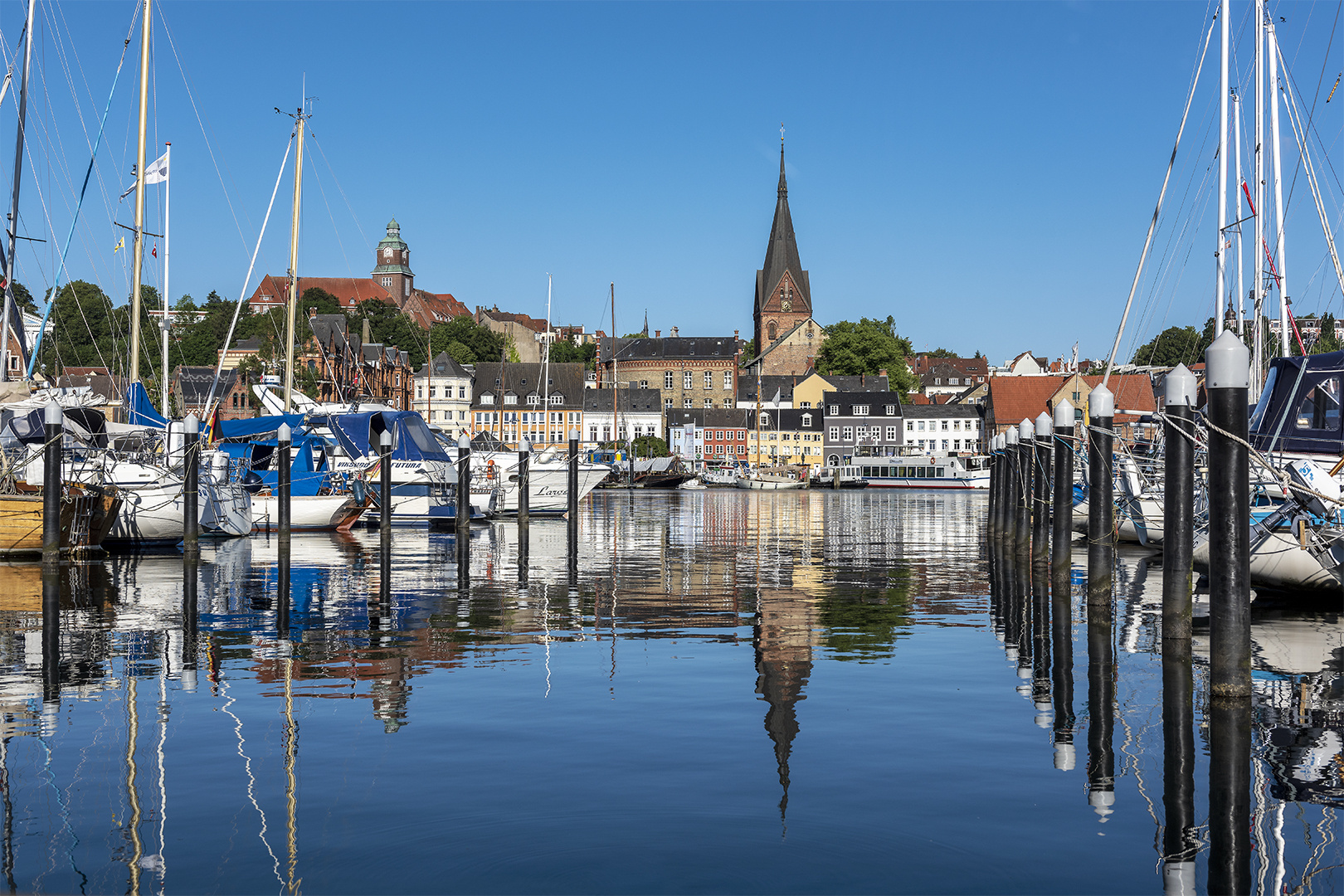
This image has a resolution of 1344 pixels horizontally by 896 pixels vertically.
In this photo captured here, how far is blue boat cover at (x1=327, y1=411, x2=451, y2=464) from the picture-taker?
127 feet

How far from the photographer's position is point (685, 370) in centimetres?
16350

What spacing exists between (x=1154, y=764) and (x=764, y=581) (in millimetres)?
13766

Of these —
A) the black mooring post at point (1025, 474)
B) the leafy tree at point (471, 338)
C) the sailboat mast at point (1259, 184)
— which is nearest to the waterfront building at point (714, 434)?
the leafy tree at point (471, 338)

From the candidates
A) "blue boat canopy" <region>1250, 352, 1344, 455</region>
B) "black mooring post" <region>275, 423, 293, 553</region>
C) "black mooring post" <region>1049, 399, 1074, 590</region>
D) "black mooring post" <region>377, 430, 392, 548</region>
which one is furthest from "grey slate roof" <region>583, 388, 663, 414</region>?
"blue boat canopy" <region>1250, 352, 1344, 455</region>

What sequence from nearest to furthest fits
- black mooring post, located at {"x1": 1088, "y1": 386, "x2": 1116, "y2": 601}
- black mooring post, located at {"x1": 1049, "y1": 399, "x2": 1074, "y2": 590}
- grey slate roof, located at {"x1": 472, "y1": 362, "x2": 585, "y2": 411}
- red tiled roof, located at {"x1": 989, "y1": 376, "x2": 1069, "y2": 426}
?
black mooring post, located at {"x1": 1088, "y1": 386, "x2": 1116, "y2": 601} → black mooring post, located at {"x1": 1049, "y1": 399, "x2": 1074, "y2": 590} → red tiled roof, located at {"x1": 989, "y1": 376, "x2": 1069, "y2": 426} → grey slate roof, located at {"x1": 472, "y1": 362, "x2": 585, "y2": 411}

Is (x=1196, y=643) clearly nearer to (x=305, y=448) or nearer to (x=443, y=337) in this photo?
(x=305, y=448)

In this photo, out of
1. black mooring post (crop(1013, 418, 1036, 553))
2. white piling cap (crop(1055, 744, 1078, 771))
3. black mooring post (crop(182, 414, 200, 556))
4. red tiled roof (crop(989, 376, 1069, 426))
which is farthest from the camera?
red tiled roof (crop(989, 376, 1069, 426))

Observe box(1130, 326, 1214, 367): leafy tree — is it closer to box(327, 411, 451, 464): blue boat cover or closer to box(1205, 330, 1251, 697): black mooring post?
box(327, 411, 451, 464): blue boat cover

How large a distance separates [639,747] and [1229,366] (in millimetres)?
5273

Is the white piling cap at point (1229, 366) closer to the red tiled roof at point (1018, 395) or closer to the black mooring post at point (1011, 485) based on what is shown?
the black mooring post at point (1011, 485)

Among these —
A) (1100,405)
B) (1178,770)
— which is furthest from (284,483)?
(1178,770)

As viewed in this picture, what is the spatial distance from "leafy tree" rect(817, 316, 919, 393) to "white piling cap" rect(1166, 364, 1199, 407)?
14340 centimetres

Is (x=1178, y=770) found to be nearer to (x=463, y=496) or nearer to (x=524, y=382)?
(x=463, y=496)

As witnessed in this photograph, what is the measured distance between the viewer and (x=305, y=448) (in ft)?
126
